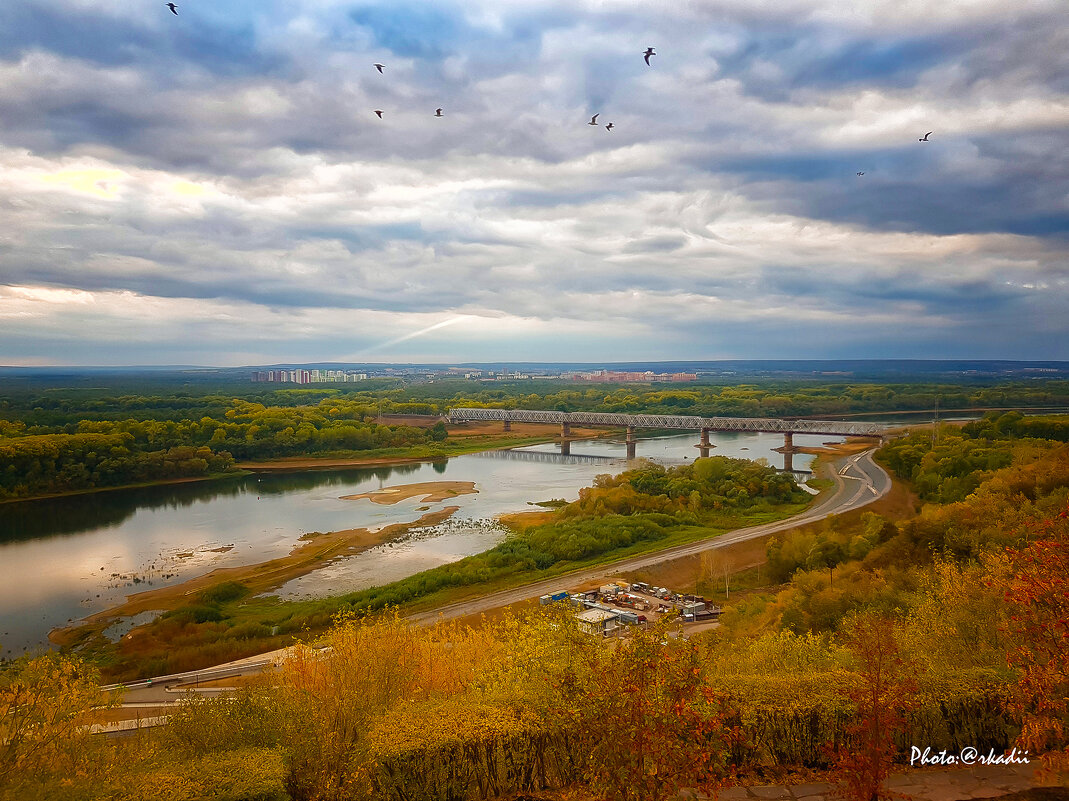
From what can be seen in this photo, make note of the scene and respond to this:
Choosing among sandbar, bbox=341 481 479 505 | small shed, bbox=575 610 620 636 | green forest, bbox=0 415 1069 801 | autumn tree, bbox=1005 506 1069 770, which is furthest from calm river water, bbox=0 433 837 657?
autumn tree, bbox=1005 506 1069 770

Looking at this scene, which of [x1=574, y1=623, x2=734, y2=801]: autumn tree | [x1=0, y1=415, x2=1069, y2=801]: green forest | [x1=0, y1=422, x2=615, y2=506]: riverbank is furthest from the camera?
[x1=0, y1=422, x2=615, y2=506]: riverbank

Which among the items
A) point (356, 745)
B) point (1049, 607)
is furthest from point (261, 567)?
point (1049, 607)

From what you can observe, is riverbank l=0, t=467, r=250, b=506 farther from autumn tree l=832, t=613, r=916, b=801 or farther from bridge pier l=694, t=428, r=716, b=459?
autumn tree l=832, t=613, r=916, b=801

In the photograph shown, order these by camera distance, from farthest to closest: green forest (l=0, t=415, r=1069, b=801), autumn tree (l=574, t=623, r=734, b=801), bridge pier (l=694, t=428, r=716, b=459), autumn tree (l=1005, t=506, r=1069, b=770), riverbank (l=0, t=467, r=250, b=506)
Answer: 1. bridge pier (l=694, t=428, r=716, b=459)
2. riverbank (l=0, t=467, r=250, b=506)
3. autumn tree (l=1005, t=506, r=1069, b=770)
4. green forest (l=0, t=415, r=1069, b=801)
5. autumn tree (l=574, t=623, r=734, b=801)

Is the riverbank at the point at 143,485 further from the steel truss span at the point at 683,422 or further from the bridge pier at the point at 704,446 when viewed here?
the bridge pier at the point at 704,446

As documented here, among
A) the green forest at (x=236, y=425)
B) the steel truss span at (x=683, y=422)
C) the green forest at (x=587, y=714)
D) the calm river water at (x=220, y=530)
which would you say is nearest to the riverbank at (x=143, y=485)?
the green forest at (x=236, y=425)

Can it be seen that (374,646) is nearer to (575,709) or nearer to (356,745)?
(356,745)

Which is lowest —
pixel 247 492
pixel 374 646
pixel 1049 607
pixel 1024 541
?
pixel 247 492
